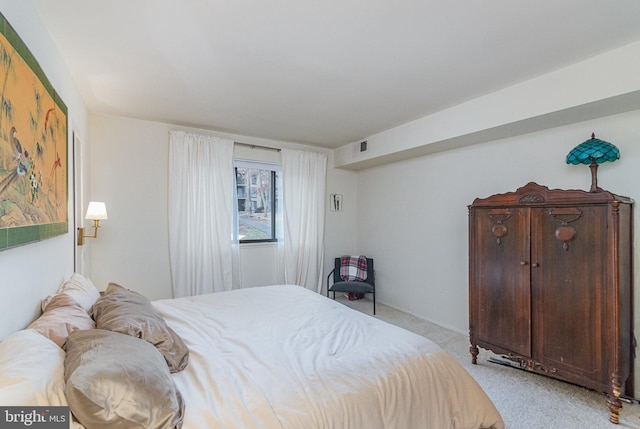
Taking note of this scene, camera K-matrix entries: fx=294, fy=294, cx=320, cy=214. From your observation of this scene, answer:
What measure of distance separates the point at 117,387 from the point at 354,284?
11.3ft

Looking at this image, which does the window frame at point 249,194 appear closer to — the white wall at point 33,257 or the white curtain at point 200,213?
the white curtain at point 200,213

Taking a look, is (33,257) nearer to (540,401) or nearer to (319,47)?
(319,47)

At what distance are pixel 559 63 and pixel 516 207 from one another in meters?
1.09

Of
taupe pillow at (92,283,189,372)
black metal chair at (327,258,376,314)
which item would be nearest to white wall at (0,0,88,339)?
taupe pillow at (92,283,189,372)

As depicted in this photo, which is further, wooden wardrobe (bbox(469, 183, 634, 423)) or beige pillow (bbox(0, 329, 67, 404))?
wooden wardrobe (bbox(469, 183, 634, 423))

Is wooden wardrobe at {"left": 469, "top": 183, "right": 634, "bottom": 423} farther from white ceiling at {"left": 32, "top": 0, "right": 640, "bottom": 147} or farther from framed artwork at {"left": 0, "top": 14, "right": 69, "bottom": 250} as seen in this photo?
framed artwork at {"left": 0, "top": 14, "right": 69, "bottom": 250}

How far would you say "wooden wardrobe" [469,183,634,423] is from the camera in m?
1.97

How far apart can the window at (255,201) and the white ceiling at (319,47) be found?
4.26 ft

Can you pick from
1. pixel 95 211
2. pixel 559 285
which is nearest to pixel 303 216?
pixel 95 211

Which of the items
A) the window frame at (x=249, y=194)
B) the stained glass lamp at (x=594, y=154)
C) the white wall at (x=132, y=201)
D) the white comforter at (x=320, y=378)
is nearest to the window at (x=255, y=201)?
the window frame at (x=249, y=194)

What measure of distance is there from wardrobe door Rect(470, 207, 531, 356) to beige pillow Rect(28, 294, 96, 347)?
2876 mm

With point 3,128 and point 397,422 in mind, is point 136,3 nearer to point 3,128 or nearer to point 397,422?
point 3,128

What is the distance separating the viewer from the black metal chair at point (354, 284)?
13.3 ft

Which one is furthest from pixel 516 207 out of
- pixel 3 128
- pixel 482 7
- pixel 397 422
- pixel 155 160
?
pixel 155 160
